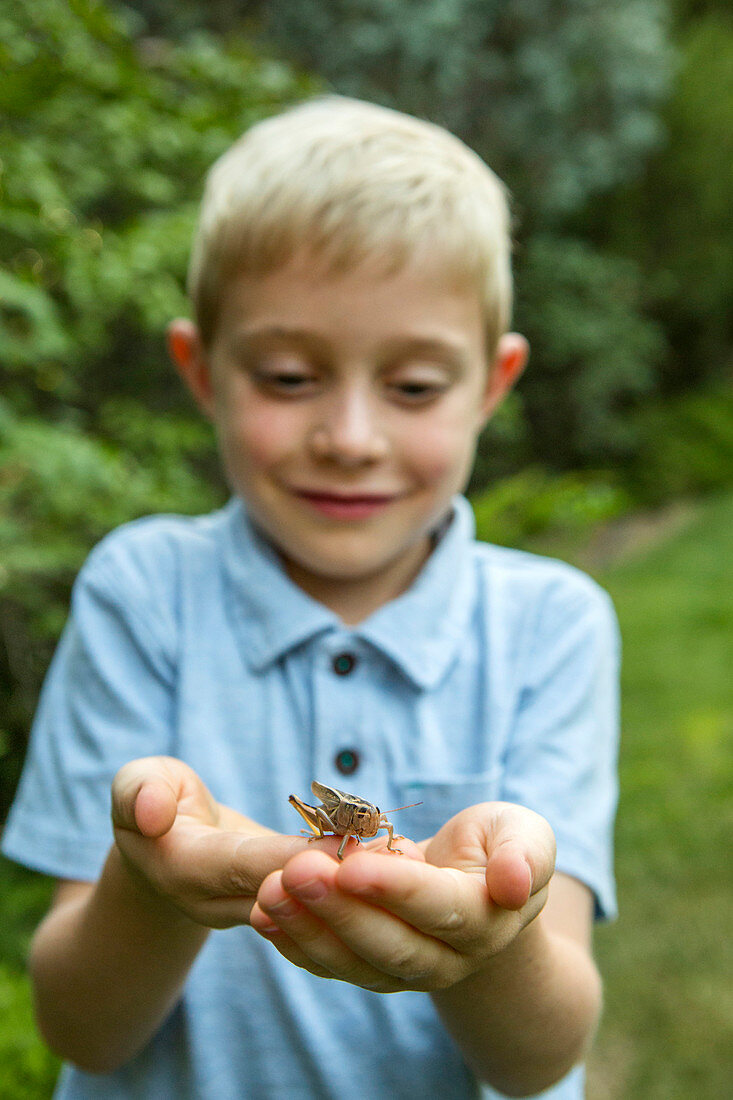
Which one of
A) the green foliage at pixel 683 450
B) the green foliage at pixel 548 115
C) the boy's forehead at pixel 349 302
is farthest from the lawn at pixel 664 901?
the green foliage at pixel 683 450

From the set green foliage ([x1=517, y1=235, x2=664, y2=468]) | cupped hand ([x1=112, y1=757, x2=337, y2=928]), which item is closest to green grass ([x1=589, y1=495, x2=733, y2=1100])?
cupped hand ([x1=112, y1=757, x2=337, y2=928])

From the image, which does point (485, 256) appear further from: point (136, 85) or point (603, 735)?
point (136, 85)

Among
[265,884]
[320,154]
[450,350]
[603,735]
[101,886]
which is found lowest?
[603,735]

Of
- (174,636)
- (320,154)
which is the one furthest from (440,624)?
(320,154)

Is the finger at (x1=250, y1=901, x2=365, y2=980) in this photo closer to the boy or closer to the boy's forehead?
the boy

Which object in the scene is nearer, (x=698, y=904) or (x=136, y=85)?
(x=136, y=85)
